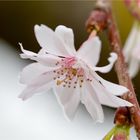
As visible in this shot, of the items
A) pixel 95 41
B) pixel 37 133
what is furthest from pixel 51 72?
pixel 37 133

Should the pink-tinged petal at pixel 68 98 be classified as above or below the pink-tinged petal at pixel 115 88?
below

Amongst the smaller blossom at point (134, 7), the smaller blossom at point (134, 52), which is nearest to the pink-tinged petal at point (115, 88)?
the smaller blossom at point (134, 7)

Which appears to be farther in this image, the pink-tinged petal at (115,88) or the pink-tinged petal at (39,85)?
the pink-tinged petal at (39,85)

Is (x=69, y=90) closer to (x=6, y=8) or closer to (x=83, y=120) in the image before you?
(x=83, y=120)

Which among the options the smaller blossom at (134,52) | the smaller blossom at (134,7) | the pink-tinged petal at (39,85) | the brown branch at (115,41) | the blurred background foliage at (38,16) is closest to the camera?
the brown branch at (115,41)

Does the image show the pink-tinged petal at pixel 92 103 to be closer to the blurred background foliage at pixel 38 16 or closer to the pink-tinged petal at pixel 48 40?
the pink-tinged petal at pixel 48 40

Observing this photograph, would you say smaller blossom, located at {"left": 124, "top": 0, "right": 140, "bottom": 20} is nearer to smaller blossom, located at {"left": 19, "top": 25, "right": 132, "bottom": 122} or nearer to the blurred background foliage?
smaller blossom, located at {"left": 19, "top": 25, "right": 132, "bottom": 122}
